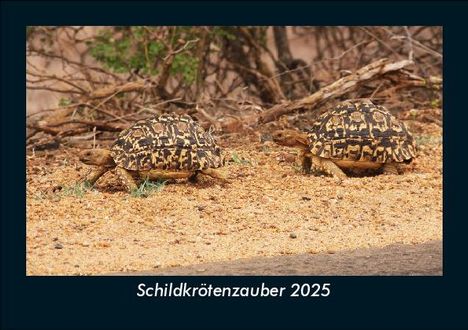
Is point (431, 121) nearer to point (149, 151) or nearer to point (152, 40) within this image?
point (152, 40)

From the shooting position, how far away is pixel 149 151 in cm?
813

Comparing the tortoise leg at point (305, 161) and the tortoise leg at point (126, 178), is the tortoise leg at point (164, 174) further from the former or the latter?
the tortoise leg at point (305, 161)

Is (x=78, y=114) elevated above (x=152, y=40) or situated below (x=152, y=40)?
below

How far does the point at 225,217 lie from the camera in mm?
7516

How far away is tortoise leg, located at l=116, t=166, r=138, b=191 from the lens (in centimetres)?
809

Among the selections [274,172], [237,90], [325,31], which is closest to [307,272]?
[274,172]

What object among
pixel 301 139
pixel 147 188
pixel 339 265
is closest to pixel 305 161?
pixel 301 139

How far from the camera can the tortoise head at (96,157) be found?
324 inches

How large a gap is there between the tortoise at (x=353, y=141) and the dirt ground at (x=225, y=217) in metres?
0.20

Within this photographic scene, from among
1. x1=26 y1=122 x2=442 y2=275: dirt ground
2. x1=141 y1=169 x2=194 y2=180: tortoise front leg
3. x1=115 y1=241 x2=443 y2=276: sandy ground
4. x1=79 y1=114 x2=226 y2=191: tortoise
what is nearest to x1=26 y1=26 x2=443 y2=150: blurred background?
x1=26 y1=122 x2=442 y2=275: dirt ground

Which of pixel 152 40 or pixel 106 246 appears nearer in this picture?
pixel 106 246

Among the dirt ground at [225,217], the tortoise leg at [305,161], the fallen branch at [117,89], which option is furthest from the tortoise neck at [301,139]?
the fallen branch at [117,89]

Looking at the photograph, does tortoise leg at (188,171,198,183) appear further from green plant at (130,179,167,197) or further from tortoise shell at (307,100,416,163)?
tortoise shell at (307,100,416,163)

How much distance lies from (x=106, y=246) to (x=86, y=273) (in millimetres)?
641
